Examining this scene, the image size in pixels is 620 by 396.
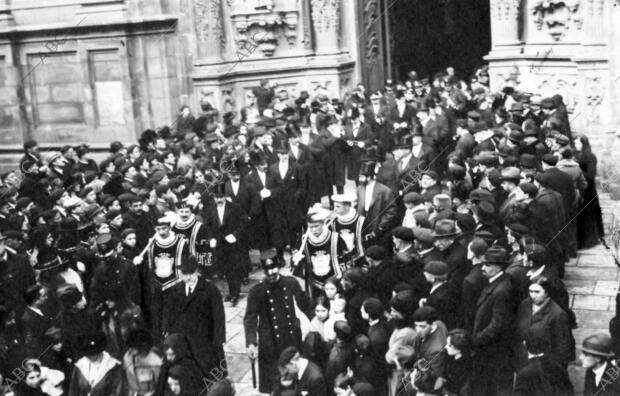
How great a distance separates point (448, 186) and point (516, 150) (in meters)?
1.13

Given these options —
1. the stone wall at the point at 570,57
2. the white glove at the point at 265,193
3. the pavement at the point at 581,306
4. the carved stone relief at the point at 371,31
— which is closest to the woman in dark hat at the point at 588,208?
the pavement at the point at 581,306

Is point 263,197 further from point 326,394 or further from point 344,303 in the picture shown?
point 326,394

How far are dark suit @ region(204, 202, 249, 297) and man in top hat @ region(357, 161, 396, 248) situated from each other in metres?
1.73

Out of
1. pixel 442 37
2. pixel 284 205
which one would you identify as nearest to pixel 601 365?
pixel 284 205

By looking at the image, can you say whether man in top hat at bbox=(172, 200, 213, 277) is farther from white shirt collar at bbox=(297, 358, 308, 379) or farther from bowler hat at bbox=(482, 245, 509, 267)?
bowler hat at bbox=(482, 245, 509, 267)

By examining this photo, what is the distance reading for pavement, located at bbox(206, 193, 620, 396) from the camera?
33.2 feet

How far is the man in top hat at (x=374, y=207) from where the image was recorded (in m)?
11.3

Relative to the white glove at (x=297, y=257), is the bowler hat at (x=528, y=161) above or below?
above

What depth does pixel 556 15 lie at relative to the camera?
760 inches

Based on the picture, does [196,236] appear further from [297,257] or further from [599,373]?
[599,373]

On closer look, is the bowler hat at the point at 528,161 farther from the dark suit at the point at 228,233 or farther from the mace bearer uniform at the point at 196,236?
the mace bearer uniform at the point at 196,236

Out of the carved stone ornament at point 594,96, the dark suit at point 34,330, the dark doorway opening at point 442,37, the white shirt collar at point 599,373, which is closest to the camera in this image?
the white shirt collar at point 599,373

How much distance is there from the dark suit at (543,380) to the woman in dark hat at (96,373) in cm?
341

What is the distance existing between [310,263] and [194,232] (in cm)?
176
